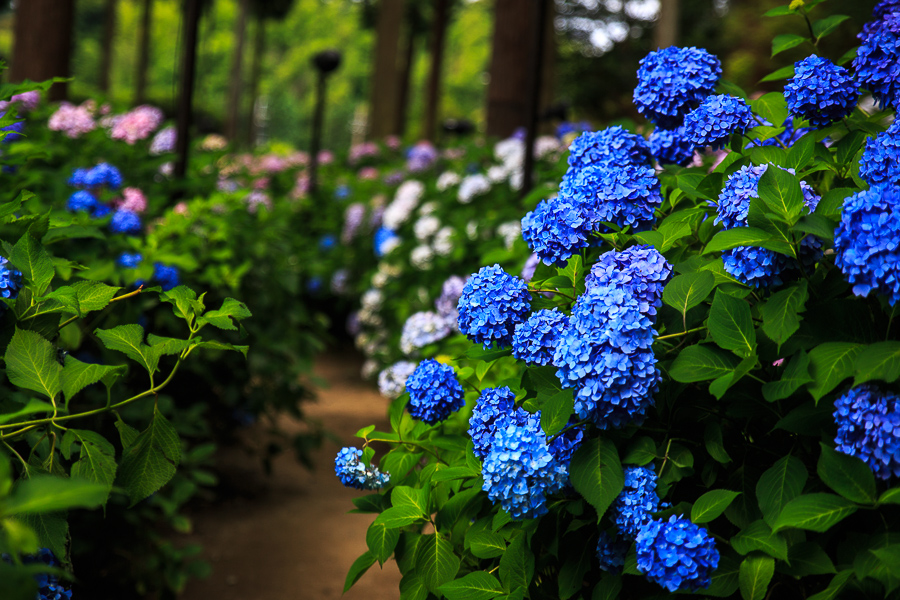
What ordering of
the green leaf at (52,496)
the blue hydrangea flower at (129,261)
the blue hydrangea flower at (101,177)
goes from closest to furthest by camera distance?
1. the green leaf at (52,496)
2. the blue hydrangea flower at (129,261)
3. the blue hydrangea flower at (101,177)

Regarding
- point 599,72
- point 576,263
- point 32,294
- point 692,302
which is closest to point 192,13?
point 32,294

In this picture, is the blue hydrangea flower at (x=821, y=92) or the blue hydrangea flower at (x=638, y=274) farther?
the blue hydrangea flower at (x=821, y=92)

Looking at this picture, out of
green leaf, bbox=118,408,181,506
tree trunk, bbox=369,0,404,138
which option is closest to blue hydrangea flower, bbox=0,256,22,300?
green leaf, bbox=118,408,181,506

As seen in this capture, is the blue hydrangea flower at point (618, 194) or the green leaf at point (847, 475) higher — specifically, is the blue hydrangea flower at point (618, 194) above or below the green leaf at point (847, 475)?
above

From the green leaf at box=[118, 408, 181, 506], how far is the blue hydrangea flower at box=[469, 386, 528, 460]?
1.81ft

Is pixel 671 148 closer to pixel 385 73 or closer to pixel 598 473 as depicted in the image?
pixel 598 473

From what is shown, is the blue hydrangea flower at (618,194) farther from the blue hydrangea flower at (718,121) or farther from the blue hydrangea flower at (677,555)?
the blue hydrangea flower at (677,555)

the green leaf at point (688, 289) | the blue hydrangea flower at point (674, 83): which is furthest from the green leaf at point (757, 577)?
the blue hydrangea flower at point (674, 83)

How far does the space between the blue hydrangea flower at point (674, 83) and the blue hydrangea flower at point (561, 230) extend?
401mm

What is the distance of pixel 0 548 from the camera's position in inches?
34.7

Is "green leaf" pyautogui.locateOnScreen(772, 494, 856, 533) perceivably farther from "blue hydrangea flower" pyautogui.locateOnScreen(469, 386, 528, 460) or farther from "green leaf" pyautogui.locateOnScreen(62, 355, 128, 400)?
"green leaf" pyautogui.locateOnScreen(62, 355, 128, 400)

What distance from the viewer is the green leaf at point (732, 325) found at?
113cm

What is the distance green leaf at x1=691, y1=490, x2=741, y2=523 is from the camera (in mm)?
1096

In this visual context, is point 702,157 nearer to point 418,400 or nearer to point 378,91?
point 418,400
